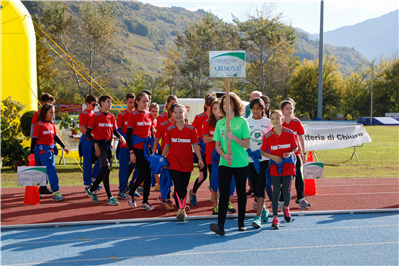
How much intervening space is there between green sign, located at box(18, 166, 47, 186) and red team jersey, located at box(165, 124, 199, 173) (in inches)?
108

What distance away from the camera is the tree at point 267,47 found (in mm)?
52509

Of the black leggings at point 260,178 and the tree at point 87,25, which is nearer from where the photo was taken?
the black leggings at point 260,178

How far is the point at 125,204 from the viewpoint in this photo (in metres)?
6.95

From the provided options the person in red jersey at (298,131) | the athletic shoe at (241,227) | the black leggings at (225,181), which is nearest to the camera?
the black leggings at (225,181)

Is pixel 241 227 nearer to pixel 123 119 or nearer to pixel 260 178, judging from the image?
pixel 260 178

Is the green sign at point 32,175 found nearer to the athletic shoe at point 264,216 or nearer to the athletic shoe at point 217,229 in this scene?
the athletic shoe at point 217,229

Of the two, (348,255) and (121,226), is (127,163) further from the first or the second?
(348,255)

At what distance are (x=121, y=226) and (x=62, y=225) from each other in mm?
914

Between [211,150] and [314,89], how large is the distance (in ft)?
176

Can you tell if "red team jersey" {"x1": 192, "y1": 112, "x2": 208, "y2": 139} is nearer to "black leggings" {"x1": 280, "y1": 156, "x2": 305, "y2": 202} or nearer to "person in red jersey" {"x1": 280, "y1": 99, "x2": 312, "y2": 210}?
"person in red jersey" {"x1": 280, "y1": 99, "x2": 312, "y2": 210}

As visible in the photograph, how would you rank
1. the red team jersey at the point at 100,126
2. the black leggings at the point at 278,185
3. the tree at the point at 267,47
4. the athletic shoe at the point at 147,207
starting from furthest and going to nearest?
→ the tree at the point at 267,47, the red team jersey at the point at 100,126, the athletic shoe at the point at 147,207, the black leggings at the point at 278,185

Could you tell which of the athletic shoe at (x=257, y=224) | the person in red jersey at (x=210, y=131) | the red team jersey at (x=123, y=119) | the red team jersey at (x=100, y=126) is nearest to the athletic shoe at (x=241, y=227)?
the athletic shoe at (x=257, y=224)

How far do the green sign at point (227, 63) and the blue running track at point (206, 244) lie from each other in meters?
2.21

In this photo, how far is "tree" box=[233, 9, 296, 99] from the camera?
52509 millimetres
